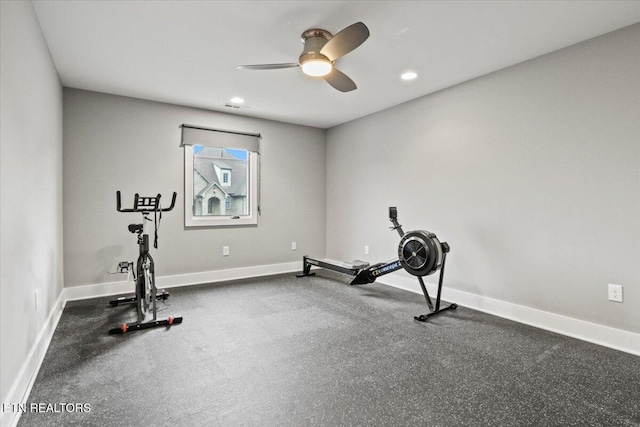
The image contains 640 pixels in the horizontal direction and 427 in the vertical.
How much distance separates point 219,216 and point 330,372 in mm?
3267

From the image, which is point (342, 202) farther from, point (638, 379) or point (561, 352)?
point (638, 379)

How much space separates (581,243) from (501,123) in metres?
1.34

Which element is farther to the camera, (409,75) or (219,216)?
(219,216)

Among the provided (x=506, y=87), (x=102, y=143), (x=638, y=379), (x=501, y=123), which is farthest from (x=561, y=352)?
(x=102, y=143)

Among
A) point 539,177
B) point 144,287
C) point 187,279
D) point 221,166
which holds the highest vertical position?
point 221,166

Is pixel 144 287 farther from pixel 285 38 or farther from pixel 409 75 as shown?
pixel 409 75

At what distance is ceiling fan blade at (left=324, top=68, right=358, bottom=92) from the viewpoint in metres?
2.68

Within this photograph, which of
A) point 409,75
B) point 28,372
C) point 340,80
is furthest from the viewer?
point 409,75

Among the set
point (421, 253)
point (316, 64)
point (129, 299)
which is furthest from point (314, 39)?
point (129, 299)

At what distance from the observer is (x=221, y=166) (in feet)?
15.8

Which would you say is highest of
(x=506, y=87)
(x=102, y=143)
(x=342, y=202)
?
(x=506, y=87)

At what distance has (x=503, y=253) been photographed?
322 centimetres

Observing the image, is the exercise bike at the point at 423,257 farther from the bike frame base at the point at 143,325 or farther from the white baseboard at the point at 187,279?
the bike frame base at the point at 143,325

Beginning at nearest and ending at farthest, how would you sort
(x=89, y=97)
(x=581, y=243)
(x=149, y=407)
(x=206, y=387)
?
(x=149, y=407), (x=206, y=387), (x=581, y=243), (x=89, y=97)
